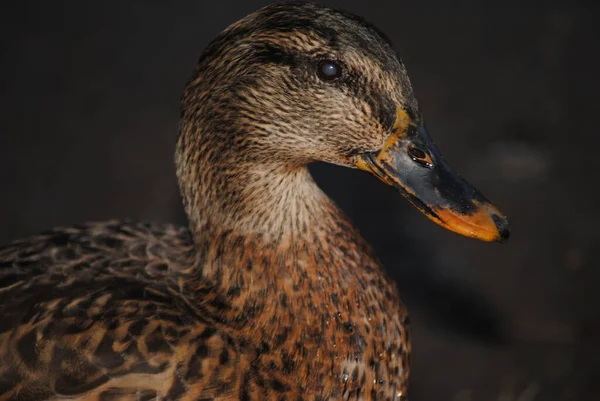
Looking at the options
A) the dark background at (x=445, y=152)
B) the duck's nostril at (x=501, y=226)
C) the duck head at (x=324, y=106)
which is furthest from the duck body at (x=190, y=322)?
the dark background at (x=445, y=152)

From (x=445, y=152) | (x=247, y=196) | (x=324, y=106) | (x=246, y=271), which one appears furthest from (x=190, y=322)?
(x=445, y=152)

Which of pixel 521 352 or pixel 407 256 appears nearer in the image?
pixel 521 352

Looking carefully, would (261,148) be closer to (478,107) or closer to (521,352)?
(521,352)

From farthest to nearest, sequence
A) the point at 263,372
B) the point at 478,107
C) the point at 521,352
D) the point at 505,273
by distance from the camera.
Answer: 1. the point at 478,107
2. the point at 505,273
3. the point at 521,352
4. the point at 263,372

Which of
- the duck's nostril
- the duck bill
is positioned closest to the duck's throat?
the duck bill

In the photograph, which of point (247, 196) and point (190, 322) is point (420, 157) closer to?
point (247, 196)

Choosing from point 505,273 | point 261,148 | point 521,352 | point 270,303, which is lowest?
point 521,352

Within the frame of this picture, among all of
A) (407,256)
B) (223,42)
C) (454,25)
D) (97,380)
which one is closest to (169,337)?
(97,380)

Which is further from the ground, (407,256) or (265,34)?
(265,34)

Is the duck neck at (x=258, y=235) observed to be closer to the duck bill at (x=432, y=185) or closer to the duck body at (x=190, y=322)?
the duck body at (x=190, y=322)
